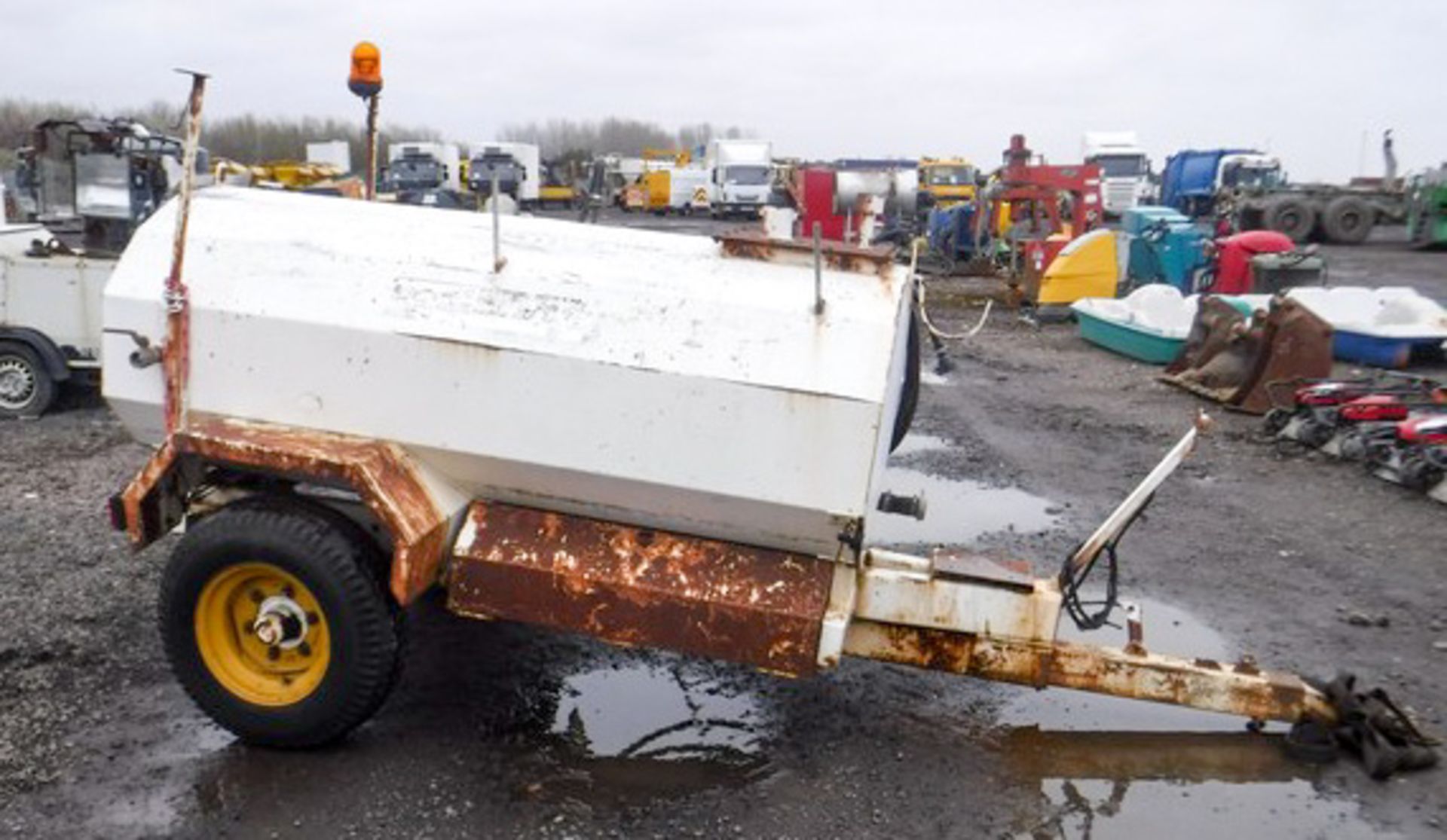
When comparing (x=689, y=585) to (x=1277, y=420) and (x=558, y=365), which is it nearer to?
(x=558, y=365)

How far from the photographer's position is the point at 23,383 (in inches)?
349

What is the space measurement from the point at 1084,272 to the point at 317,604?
43.7 feet

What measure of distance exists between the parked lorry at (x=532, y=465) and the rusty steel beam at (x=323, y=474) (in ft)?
0.03

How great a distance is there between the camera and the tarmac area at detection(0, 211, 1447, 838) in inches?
146

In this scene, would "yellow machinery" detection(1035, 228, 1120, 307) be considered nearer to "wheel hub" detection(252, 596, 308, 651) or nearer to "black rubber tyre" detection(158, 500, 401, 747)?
"black rubber tyre" detection(158, 500, 401, 747)

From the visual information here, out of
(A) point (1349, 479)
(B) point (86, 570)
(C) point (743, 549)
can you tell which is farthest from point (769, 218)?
(A) point (1349, 479)

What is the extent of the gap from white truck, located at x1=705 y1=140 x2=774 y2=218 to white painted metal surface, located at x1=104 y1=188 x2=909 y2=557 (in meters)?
35.9

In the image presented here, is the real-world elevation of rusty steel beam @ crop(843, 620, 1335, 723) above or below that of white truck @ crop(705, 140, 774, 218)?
below

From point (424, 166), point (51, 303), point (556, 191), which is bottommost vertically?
point (51, 303)

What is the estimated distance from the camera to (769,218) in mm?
4738

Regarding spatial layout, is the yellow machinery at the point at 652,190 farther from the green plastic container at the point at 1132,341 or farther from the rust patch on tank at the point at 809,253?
the rust patch on tank at the point at 809,253

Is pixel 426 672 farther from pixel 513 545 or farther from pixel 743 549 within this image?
pixel 743 549

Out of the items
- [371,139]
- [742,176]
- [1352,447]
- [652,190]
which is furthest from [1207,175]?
[371,139]

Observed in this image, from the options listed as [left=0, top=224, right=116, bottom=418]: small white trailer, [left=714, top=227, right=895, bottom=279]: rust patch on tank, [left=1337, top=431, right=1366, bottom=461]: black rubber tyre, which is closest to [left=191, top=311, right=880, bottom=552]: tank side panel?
[left=714, top=227, right=895, bottom=279]: rust patch on tank
